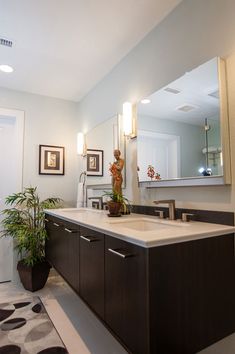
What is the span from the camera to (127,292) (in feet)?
3.65

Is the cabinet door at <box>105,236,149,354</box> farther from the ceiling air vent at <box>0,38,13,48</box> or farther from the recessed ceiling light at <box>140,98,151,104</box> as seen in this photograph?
the ceiling air vent at <box>0,38,13,48</box>

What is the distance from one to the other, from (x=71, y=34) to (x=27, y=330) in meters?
2.52

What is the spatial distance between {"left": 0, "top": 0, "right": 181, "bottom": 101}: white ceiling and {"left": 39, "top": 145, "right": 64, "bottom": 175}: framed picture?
0.89m

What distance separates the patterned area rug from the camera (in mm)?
1642

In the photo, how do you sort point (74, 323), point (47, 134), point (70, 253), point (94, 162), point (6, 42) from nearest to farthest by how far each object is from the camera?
point (70, 253) → point (74, 323) → point (6, 42) → point (94, 162) → point (47, 134)

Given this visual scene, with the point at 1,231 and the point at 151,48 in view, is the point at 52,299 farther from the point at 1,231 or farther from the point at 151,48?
the point at 151,48

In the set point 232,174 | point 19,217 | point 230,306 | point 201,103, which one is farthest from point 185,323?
point 19,217

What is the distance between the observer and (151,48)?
1.99m

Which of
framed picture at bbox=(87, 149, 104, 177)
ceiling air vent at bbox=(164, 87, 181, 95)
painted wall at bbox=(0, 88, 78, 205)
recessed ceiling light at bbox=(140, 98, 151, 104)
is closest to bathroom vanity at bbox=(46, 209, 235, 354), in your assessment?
Result: ceiling air vent at bbox=(164, 87, 181, 95)

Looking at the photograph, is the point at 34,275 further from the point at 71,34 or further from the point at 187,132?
the point at 71,34

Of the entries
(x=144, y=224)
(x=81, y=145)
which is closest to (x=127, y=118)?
(x=144, y=224)

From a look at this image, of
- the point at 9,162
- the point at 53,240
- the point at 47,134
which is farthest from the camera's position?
the point at 47,134

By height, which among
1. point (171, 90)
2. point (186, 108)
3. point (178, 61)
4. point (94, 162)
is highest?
point (178, 61)

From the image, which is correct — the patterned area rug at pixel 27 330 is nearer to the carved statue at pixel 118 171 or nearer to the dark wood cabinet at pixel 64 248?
the dark wood cabinet at pixel 64 248
